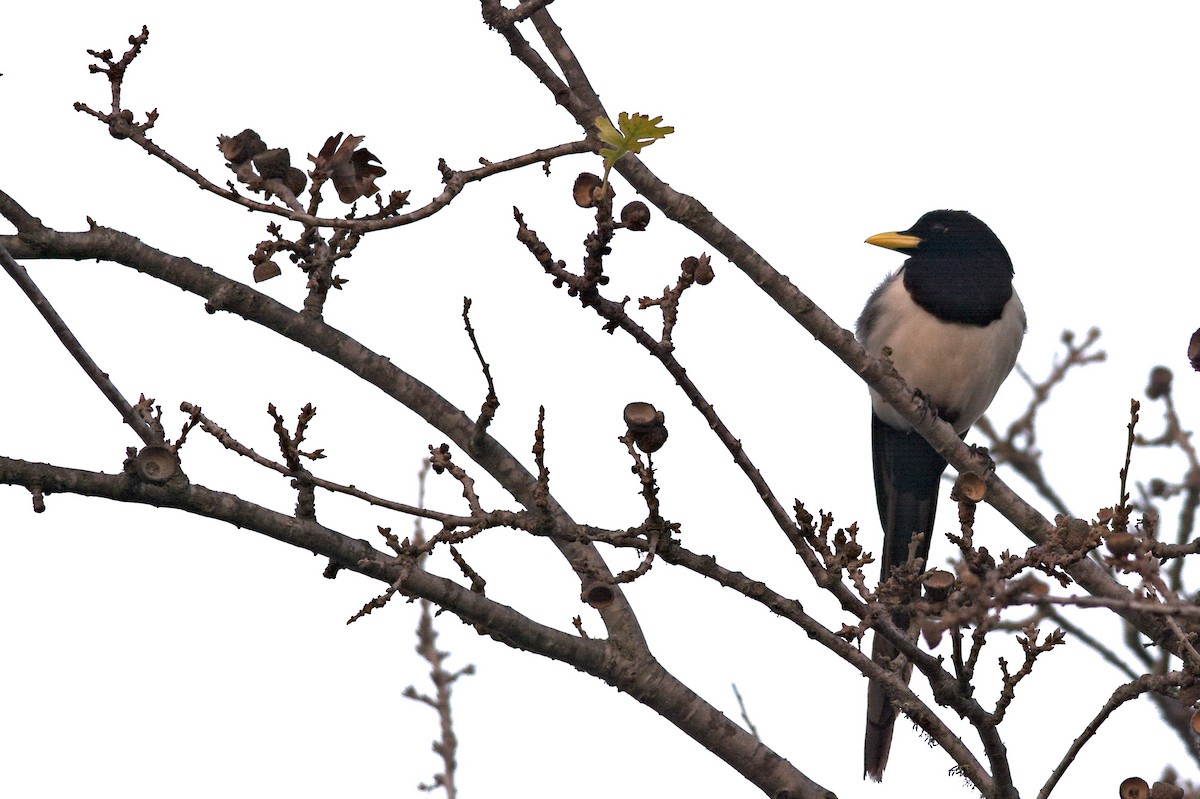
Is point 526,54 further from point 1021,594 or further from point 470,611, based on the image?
point 1021,594

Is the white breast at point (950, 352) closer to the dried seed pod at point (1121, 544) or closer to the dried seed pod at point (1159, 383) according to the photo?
the dried seed pod at point (1159, 383)

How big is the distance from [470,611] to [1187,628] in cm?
147

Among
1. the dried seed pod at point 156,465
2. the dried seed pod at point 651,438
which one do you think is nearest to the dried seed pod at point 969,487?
the dried seed pod at point 651,438

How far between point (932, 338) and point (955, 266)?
1.52 feet

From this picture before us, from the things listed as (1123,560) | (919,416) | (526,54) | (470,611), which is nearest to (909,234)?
(919,416)

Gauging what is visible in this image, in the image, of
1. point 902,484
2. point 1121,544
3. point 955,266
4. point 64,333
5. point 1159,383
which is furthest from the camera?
point 902,484

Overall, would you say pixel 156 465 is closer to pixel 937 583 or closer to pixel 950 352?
pixel 937 583

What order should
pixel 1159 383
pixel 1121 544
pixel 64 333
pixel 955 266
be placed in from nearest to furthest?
pixel 1121 544, pixel 64 333, pixel 1159 383, pixel 955 266

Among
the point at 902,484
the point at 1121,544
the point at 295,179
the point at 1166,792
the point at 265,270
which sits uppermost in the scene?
the point at 902,484

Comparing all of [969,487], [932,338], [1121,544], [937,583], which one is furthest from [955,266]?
[1121,544]

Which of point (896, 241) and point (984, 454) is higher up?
point (896, 241)

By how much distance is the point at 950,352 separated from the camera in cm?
604

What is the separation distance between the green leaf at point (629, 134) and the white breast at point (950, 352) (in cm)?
363

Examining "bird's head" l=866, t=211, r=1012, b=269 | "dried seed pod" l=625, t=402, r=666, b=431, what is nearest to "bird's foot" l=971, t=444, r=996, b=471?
"bird's head" l=866, t=211, r=1012, b=269
